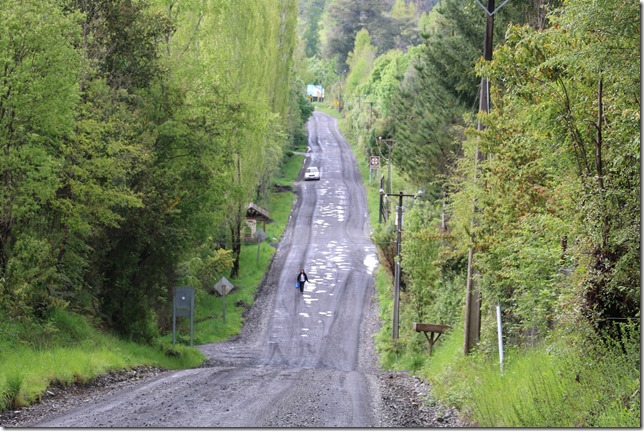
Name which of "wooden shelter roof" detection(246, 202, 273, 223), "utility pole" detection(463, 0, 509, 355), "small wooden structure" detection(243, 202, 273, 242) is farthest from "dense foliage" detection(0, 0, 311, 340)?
"wooden shelter roof" detection(246, 202, 273, 223)

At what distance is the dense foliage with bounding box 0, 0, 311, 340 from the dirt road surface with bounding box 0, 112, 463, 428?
3.67m

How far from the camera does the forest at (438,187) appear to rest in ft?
41.2

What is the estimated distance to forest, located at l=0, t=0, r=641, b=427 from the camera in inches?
495

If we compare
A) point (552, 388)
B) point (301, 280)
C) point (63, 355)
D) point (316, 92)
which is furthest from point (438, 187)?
point (316, 92)

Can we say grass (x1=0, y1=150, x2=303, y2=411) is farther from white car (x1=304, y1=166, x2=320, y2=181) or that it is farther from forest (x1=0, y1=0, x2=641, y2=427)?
white car (x1=304, y1=166, x2=320, y2=181)

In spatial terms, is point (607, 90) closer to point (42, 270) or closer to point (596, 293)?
point (596, 293)

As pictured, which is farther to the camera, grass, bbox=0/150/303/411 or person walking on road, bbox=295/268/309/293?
person walking on road, bbox=295/268/309/293

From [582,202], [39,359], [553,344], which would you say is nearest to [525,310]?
[553,344]

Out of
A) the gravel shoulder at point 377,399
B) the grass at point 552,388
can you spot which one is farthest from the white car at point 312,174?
the grass at point 552,388

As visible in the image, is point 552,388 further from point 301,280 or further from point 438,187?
point 301,280

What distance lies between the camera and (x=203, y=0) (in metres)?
37.5

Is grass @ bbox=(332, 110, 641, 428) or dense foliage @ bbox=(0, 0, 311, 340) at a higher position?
dense foliage @ bbox=(0, 0, 311, 340)

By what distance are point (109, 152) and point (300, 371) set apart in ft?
27.2

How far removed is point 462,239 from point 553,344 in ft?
23.3
